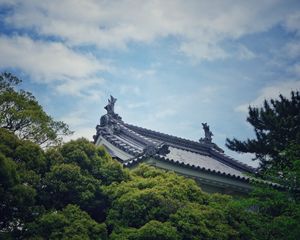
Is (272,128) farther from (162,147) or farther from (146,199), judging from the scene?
(146,199)

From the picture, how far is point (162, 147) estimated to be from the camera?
12523 millimetres

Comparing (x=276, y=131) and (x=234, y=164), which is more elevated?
(x=276, y=131)

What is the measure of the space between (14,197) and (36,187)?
834 mm

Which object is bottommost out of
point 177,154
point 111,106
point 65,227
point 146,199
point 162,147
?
point 65,227

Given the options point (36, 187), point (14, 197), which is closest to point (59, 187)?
point (36, 187)

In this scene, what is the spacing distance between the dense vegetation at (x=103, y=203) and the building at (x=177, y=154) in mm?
2116

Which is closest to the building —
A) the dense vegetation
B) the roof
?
the roof

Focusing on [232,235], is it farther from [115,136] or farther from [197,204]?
[115,136]

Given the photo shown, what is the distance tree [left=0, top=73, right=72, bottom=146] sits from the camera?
12.9m

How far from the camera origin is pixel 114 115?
717 inches

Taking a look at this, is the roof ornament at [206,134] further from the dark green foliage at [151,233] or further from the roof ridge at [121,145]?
the dark green foliage at [151,233]

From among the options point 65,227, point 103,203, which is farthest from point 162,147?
point 65,227

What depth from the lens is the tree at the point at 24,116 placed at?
42.3ft

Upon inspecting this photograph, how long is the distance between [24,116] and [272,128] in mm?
15181
